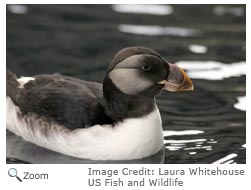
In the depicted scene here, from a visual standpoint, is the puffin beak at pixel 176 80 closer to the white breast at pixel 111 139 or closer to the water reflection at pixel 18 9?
the white breast at pixel 111 139

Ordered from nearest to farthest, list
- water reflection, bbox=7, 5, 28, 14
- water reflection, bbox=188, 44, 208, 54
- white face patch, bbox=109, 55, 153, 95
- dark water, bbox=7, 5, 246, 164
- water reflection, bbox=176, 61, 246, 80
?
white face patch, bbox=109, 55, 153, 95 → dark water, bbox=7, 5, 246, 164 → water reflection, bbox=176, 61, 246, 80 → water reflection, bbox=188, 44, 208, 54 → water reflection, bbox=7, 5, 28, 14

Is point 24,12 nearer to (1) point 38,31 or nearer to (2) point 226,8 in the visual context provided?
(1) point 38,31

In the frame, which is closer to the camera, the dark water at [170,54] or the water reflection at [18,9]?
the dark water at [170,54]

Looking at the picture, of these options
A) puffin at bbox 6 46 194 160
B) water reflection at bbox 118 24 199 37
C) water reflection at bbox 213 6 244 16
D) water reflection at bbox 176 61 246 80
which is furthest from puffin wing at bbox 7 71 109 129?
water reflection at bbox 213 6 244 16
